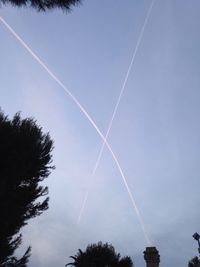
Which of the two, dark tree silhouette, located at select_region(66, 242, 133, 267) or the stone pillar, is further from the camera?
dark tree silhouette, located at select_region(66, 242, 133, 267)

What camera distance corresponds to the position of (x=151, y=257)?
2195cm

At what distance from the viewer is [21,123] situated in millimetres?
20547

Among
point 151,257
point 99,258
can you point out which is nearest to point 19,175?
point 151,257

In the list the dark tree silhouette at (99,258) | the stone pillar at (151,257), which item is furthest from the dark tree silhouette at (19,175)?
the dark tree silhouette at (99,258)

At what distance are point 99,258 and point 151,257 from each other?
30.9ft

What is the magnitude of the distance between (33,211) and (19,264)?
3.24 meters

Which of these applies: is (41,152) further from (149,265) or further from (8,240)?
(149,265)

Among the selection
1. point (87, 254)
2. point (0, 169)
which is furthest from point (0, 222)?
point (87, 254)

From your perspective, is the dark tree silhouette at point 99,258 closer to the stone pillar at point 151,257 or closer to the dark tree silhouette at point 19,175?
the stone pillar at point 151,257

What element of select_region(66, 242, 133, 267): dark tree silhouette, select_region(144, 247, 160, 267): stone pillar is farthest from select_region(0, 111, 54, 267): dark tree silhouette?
select_region(66, 242, 133, 267): dark tree silhouette

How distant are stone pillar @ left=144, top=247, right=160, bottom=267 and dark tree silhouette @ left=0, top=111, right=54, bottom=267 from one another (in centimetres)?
818

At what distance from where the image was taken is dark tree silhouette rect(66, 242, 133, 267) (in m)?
29.7

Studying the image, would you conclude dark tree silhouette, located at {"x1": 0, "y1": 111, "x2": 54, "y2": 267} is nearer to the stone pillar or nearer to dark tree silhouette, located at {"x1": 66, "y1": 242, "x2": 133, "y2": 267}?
the stone pillar

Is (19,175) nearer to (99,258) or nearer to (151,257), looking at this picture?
(151,257)
